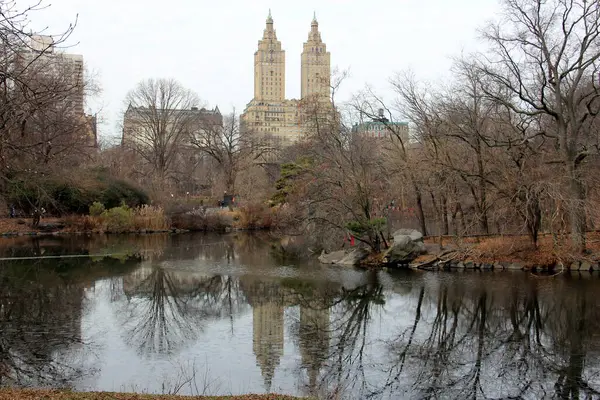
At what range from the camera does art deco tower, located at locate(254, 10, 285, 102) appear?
120m

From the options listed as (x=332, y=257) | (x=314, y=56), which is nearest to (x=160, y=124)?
(x=332, y=257)

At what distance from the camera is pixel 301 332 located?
445 inches

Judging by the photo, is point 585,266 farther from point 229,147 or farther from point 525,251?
point 229,147

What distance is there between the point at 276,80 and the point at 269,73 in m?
2.15

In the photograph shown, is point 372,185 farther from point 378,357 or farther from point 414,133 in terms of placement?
point 378,357

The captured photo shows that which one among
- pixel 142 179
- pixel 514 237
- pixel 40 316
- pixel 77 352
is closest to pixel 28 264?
pixel 40 316

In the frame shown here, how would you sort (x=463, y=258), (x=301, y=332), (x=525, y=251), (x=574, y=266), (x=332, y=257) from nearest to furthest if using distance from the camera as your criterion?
1. (x=301, y=332)
2. (x=574, y=266)
3. (x=525, y=251)
4. (x=463, y=258)
5. (x=332, y=257)

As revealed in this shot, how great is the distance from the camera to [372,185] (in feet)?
72.3

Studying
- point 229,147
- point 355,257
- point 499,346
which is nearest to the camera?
point 499,346

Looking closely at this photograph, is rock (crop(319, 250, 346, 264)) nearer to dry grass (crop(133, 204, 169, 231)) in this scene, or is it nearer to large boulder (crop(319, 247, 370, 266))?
large boulder (crop(319, 247, 370, 266))

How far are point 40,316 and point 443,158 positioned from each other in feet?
52.3

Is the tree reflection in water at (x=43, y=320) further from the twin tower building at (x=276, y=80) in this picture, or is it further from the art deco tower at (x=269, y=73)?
the art deco tower at (x=269, y=73)

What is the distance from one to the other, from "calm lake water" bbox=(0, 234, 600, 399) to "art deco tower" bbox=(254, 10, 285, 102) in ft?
339

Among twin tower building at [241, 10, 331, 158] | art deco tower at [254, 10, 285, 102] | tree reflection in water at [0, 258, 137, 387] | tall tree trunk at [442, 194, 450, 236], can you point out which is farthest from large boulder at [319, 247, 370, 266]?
art deco tower at [254, 10, 285, 102]
